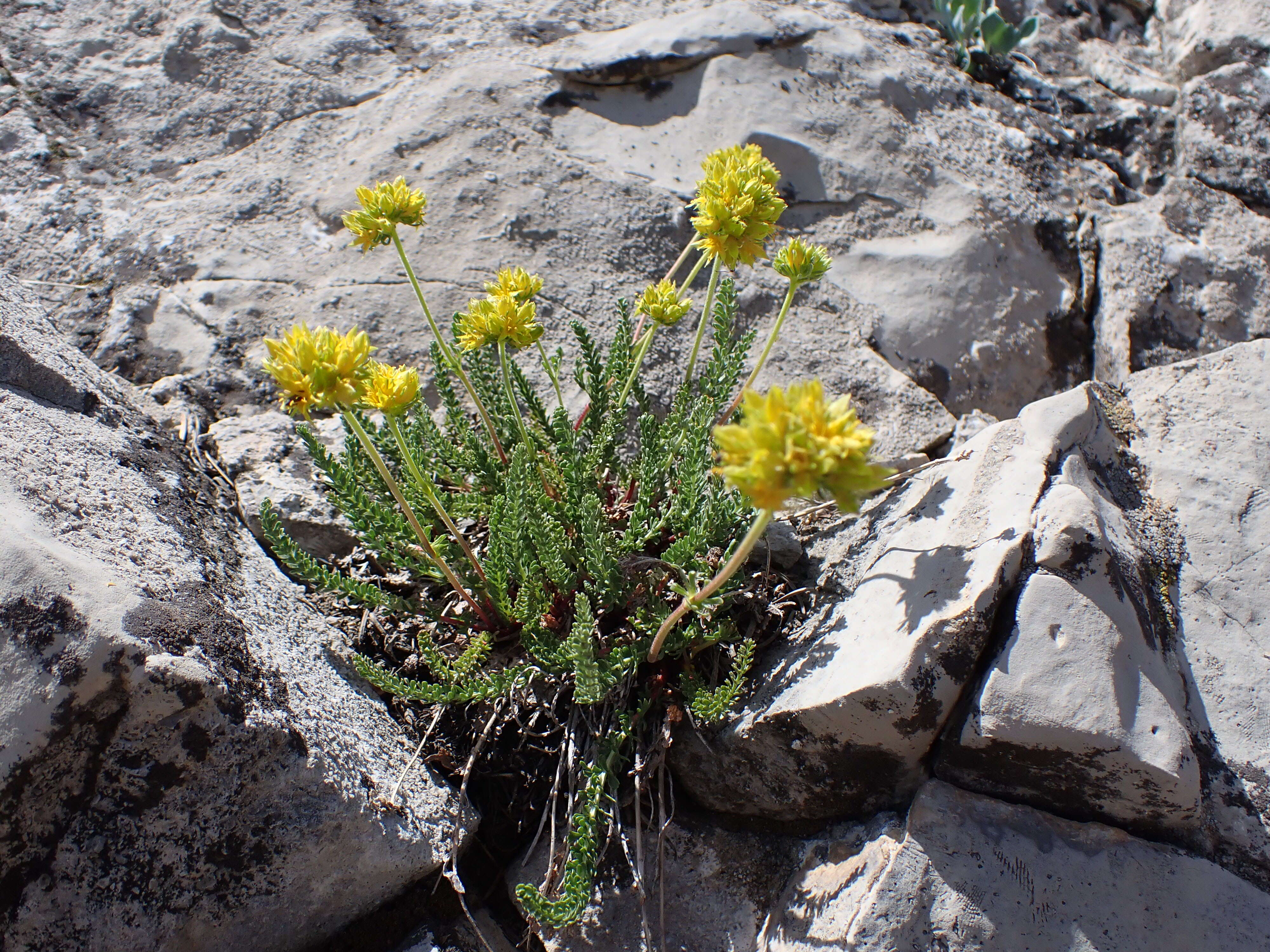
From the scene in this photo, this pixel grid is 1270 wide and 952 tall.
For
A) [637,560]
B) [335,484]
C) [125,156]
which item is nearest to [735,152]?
[637,560]

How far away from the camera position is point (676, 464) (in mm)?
2770

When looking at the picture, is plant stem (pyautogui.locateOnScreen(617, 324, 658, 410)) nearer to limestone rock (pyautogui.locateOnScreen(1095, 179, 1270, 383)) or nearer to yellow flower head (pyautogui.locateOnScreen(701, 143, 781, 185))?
yellow flower head (pyautogui.locateOnScreen(701, 143, 781, 185))

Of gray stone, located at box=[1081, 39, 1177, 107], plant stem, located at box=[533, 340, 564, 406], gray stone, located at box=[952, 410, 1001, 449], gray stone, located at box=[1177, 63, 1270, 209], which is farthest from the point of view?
gray stone, located at box=[1081, 39, 1177, 107]

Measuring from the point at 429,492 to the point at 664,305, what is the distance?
0.94m

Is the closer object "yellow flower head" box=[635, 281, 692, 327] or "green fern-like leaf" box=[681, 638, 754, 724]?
"green fern-like leaf" box=[681, 638, 754, 724]

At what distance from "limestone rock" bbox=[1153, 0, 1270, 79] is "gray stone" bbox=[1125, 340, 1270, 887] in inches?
82.9

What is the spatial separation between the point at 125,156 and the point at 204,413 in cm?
137

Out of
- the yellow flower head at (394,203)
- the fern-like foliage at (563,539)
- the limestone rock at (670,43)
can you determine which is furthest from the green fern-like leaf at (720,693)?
the limestone rock at (670,43)

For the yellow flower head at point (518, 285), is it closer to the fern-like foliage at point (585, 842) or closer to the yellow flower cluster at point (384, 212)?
the yellow flower cluster at point (384, 212)

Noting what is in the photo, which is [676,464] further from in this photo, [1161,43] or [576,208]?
[1161,43]

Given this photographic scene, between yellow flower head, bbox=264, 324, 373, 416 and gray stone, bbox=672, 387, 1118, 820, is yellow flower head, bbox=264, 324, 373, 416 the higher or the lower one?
the higher one

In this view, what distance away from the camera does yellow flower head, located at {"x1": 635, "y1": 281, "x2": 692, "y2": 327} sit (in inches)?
101

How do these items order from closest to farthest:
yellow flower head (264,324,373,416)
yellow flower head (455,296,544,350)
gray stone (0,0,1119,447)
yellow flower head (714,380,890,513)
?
yellow flower head (714,380,890,513)
yellow flower head (264,324,373,416)
yellow flower head (455,296,544,350)
gray stone (0,0,1119,447)

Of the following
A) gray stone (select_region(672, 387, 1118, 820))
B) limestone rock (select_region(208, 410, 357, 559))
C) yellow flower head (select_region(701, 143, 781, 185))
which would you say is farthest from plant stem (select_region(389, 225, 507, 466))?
gray stone (select_region(672, 387, 1118, 820))
